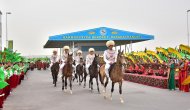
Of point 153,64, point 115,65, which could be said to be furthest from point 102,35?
point 115,65

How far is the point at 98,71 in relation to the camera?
19.9m

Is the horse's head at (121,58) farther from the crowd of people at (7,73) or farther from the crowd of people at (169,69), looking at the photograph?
the crowd of people at (7,73)

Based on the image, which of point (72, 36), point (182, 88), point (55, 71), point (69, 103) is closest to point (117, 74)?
point (69, 103)

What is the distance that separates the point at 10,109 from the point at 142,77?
14.3m

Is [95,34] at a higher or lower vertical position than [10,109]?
higher

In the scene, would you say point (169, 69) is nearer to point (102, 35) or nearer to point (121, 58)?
point (121, 58)

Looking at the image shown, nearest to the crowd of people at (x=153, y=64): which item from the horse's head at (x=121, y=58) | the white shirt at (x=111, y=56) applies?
the white shirt at (x=111, y=56)

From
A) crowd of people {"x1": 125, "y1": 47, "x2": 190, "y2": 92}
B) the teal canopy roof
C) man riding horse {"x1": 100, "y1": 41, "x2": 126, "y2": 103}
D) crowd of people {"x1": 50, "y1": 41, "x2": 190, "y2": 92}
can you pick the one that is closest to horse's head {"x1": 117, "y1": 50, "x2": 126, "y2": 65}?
man riding horse {"x1": 100, "y1": 41, "x2": 126, "y2": 103}

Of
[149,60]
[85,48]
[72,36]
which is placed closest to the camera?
[149,60]

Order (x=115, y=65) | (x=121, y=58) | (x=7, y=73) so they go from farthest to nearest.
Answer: (x=7, y=73) → (x=115, y=65) → (x=121, y=58)

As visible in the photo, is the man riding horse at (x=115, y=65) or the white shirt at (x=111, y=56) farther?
the white shirt at (x=111, y=56)

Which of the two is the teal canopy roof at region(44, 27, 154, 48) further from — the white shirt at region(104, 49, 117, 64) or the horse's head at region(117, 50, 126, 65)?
the horse's head at region(117, 50, 126, 65)

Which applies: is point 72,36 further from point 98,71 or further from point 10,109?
point 10,109

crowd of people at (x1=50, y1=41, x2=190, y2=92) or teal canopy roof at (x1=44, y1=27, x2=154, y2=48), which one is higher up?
teal canopy roof at (x1=44, y1=27, x2=154, y2=48)
